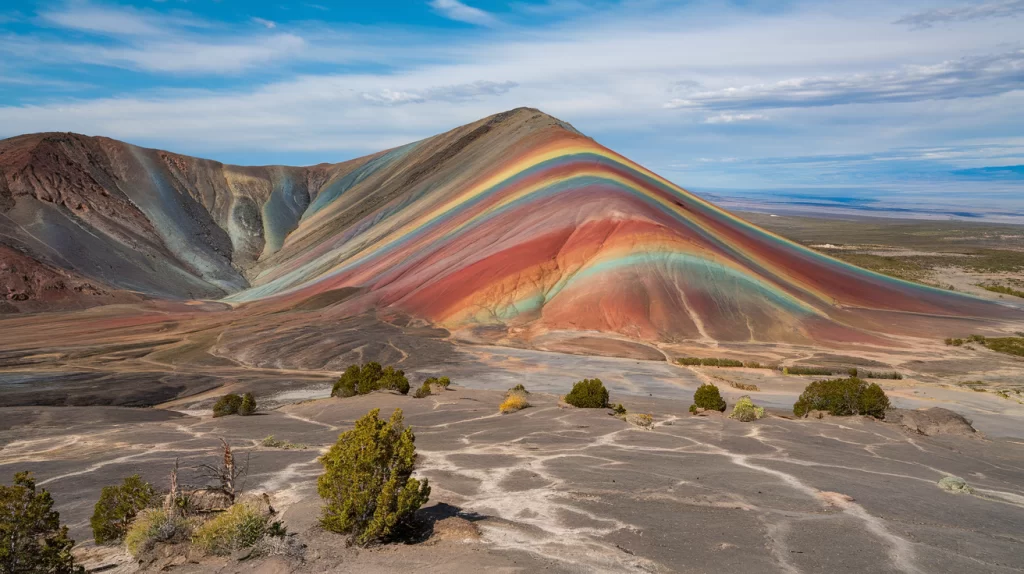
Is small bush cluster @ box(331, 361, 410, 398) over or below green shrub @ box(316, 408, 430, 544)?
below

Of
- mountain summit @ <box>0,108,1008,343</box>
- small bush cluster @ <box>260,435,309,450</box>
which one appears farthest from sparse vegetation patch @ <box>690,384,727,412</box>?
mountain summit @ <box>0,108,1008,343</box>

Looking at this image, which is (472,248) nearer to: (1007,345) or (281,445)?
(1007,345)

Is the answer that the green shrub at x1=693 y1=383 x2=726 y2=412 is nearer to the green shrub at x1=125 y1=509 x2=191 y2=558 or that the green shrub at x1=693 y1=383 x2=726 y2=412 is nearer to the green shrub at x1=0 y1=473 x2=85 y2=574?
the green shrub at x1=125 y1=509 x2=191 y2=558

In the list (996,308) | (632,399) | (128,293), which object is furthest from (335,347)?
(996,308)

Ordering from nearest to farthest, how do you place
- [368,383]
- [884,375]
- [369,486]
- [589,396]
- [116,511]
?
[369,486], [116,511], [589,396], [368,383], [884,375]

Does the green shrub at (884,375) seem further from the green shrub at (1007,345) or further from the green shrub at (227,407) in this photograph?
the green shrub at (227,407)

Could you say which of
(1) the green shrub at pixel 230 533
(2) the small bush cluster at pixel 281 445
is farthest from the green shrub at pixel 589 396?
(1) the green shrub at pixel 230 533

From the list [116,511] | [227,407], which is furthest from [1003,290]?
[116,511]
